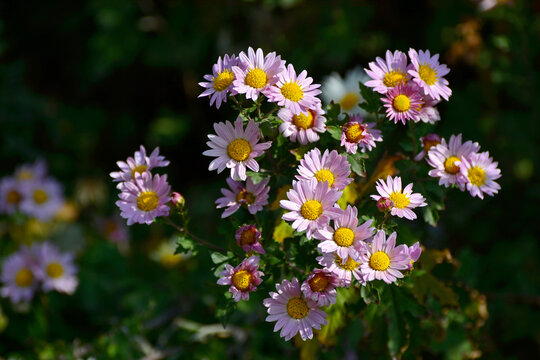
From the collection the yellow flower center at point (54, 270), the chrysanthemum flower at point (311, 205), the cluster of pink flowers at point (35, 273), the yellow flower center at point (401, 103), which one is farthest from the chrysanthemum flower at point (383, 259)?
the yellow flower center at point (54, 270)

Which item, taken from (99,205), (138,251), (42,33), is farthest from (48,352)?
(42,33)

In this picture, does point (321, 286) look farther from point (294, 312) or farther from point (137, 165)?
point (137, 165)

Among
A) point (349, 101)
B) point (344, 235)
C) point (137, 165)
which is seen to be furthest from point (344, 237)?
point (349, 101)

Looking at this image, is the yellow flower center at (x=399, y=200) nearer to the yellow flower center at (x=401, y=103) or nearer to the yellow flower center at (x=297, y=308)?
the yellow flower center at (x=401, y=103)

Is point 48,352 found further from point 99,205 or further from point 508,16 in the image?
point 508,16

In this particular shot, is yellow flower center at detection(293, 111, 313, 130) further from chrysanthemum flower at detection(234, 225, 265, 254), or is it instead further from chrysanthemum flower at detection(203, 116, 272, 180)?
chrysanthemum flower at detection(234, 225, 265, 254)

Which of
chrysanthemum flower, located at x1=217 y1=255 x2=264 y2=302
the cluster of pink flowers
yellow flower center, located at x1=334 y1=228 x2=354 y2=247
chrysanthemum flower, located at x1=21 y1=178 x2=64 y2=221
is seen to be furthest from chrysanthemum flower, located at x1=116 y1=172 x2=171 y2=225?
chrysanthemum flower, located at x1=21 y1=178 x2=64 y2=221
